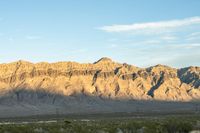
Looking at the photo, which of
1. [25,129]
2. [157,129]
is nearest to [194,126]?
[157,129]

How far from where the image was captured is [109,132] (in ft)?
177

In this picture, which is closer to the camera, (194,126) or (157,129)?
(157,129)

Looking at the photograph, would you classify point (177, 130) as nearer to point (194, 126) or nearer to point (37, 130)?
point (194, 126)

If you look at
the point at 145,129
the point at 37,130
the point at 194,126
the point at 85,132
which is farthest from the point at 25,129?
the point at 194,126

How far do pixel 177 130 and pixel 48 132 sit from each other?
17.1 meters

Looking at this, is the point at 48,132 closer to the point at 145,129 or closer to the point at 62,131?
the point at 62,131

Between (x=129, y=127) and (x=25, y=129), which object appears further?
(x=129, y=127)

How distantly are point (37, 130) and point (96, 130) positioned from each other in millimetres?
7248

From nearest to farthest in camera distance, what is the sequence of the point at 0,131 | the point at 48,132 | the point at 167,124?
the point at 0,131
the point at 48,132
the point at 167,124

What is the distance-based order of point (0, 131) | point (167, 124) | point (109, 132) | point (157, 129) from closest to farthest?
point (0, 131)
point (109, 132)
point (157, 129)
point (167, 124)

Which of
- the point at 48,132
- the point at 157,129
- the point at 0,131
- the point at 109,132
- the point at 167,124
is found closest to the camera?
the point at 0,131

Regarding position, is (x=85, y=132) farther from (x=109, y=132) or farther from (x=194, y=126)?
(x=194, y=126)

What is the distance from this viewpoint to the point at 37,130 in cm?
5069

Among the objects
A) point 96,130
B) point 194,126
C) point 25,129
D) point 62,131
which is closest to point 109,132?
point 96,130
